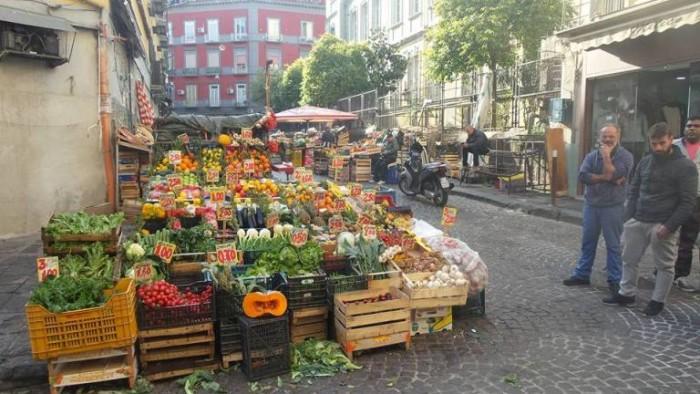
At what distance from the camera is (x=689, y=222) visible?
6.43 metres

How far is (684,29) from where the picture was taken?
10336mm

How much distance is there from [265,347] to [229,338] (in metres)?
0.35

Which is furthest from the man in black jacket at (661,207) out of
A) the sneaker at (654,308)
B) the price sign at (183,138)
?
the price sign at (183,138)

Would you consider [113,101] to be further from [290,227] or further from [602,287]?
[602,287]

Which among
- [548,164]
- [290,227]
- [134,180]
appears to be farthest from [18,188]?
[548,164]

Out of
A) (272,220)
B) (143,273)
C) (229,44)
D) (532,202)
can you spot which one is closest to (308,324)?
(143,273)

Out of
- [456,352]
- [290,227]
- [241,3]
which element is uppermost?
[241,3]

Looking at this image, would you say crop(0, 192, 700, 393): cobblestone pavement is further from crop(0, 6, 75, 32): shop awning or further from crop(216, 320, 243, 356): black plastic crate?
crop(0, 6, 75, 32): shop awning

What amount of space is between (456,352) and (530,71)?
13498 millimetres

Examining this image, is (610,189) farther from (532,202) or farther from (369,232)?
(532,202)

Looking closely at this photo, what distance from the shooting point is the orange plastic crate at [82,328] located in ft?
13.0

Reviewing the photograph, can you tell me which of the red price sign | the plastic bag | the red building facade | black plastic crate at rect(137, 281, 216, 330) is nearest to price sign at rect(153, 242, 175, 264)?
black plastic crate at rect(137, 281, 216, 330)

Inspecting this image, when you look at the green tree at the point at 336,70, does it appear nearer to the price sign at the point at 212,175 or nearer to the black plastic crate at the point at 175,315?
the price sign at the point at 212,175

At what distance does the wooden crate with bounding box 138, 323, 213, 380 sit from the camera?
439 cm
